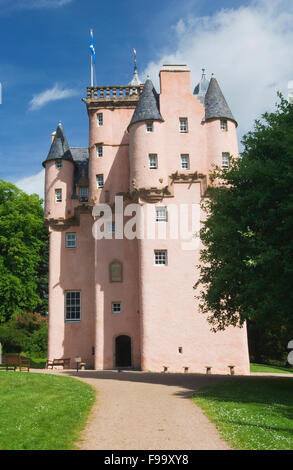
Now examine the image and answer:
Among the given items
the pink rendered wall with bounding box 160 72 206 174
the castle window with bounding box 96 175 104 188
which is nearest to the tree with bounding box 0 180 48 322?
Answer: the castle window with bounding box 96 175 104 188

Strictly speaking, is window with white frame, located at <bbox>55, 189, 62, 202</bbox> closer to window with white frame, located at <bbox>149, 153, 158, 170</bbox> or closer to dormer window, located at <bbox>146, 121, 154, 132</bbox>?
window with white frame, located at <bbox>149, 153, 158, 170</bbox>

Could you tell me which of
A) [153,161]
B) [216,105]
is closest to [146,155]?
[153,161]

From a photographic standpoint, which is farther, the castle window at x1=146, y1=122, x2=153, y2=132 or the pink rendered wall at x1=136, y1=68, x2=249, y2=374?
the castle window at x1=146, y1=122, x2=153, y2=132

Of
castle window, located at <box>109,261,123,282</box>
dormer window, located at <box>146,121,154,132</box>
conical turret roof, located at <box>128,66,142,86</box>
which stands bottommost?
castle window, located at <box>109,261,123,282</box>

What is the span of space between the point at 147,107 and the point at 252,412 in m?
29.3

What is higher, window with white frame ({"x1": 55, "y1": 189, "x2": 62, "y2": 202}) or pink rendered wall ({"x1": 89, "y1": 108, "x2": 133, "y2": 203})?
pink rendered wall ({"x1": 89, "y1": 108, "x2": 133, "y2": 203})

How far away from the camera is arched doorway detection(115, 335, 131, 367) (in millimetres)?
37094

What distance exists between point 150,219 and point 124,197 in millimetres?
3933

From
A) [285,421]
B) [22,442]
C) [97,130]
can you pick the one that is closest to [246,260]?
[285,421]

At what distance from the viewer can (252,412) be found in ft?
48.1

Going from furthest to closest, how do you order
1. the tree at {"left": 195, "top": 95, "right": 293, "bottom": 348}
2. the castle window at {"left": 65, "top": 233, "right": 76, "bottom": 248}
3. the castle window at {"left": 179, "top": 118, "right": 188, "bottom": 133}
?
the castle window at {"left": 65, "top": 233, "right": 76, "bottom": 248}, the castle window at {"left": 179, "top": 118, "right": 188, "bottom": 133}, the tree at {"left": 195, "top": 95, "right": 293, "bottom": 348}

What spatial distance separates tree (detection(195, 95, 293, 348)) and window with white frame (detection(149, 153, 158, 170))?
46.1ft

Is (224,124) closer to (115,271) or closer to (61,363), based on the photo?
(115,271)

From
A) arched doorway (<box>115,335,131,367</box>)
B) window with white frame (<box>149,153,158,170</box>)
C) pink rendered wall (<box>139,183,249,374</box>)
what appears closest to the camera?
pink rendered wall (<box>139,183,249,374</box>)
